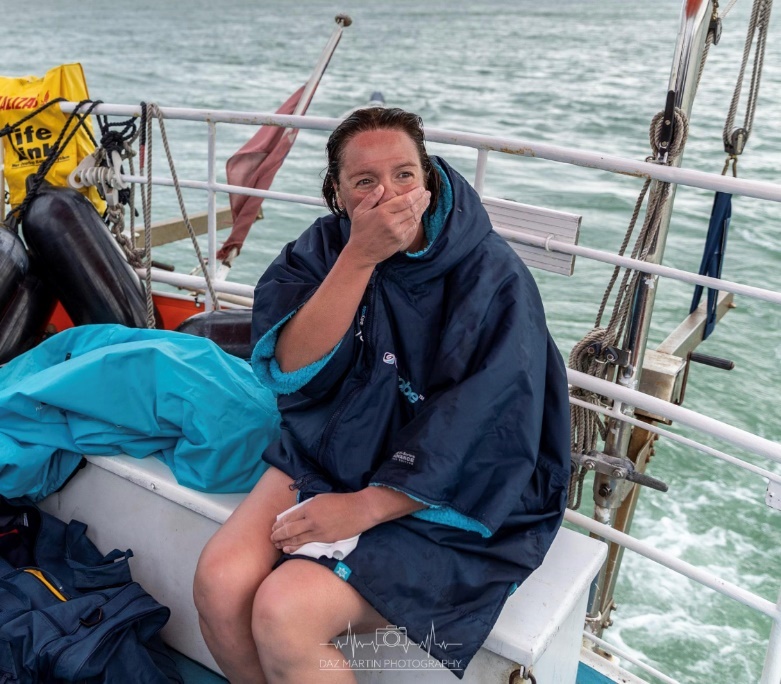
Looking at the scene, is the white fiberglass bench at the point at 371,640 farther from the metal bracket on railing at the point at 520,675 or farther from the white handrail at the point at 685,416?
the white handrail at the point at 685,416

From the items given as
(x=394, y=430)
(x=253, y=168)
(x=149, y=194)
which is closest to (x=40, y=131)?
(x=149, y=194)

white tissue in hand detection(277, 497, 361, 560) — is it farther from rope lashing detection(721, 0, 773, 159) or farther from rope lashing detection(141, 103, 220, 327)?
rope lashing detection(721, 0, 773, 159)

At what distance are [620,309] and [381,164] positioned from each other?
92cm

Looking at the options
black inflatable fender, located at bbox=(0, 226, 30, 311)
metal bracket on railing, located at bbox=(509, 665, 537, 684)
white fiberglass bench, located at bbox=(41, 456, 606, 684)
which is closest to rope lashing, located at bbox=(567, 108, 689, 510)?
white fiberglass bench, located at bbox=(41, 456, 606, 684)

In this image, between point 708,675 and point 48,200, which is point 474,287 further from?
point 708,675

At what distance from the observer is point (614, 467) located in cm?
208

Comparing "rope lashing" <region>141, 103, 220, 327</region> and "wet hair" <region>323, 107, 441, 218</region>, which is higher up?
"wet hair" <region>323, 107, 441, 218</region>

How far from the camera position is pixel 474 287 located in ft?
4.58

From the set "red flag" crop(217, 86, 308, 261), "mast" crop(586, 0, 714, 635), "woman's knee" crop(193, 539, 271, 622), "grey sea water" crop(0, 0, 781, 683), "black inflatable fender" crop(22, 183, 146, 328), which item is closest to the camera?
"woman's knee" crop(193, 539, 271, 622)

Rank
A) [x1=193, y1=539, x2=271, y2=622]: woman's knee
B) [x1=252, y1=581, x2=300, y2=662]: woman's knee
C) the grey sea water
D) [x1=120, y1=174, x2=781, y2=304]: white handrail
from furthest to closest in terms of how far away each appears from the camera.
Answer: the grey sea water
[x1=120, y1=174, x2=781, y2=304]: white handrail
[x1=193, y1=539, x2=271, y2=622]: woman's knee
[x1=252, y1=581, x2=300, y2=662]: woman's knee

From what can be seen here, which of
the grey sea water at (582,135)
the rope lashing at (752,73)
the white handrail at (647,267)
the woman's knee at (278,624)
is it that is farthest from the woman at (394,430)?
the grey sea water at (582,135)

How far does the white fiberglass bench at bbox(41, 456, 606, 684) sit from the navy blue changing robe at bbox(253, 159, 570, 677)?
0.37 ft

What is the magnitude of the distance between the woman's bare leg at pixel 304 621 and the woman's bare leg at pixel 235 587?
0.08m

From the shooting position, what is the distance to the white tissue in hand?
4.37 ft
